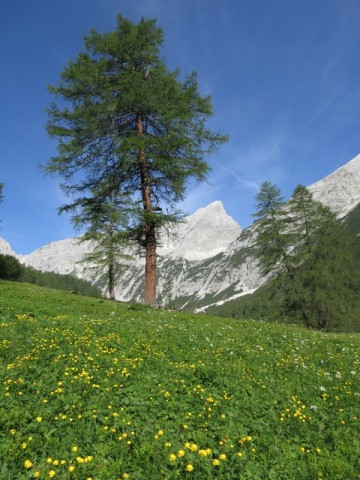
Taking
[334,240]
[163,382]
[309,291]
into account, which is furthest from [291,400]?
[334,240]

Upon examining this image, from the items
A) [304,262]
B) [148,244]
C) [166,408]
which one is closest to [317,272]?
[304,262]

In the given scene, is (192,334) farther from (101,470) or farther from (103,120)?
(103,120)

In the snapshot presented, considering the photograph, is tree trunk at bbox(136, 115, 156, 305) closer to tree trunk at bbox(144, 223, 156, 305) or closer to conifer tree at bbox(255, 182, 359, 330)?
tree trunk at bbox(144, 223, 156, 305)

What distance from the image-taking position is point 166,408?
6.80 meters

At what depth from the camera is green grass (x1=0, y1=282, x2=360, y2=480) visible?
526cm

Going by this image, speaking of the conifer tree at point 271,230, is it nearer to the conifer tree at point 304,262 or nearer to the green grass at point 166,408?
the conifer tree at point 304,262

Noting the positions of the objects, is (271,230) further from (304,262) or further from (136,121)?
(136,121)

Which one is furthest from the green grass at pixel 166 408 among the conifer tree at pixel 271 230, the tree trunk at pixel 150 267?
the conifer tree at pixel 271 230

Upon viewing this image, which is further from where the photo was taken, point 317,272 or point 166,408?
point 317,272

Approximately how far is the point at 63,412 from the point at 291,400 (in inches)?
210

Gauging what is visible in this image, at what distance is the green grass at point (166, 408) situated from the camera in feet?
17.3

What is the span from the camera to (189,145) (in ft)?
65.5

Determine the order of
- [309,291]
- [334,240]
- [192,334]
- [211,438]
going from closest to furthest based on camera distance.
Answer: [211,438] < [192,334] < [309,291] < [334,240]

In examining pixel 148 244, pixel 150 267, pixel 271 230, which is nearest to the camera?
pixel 150 267
